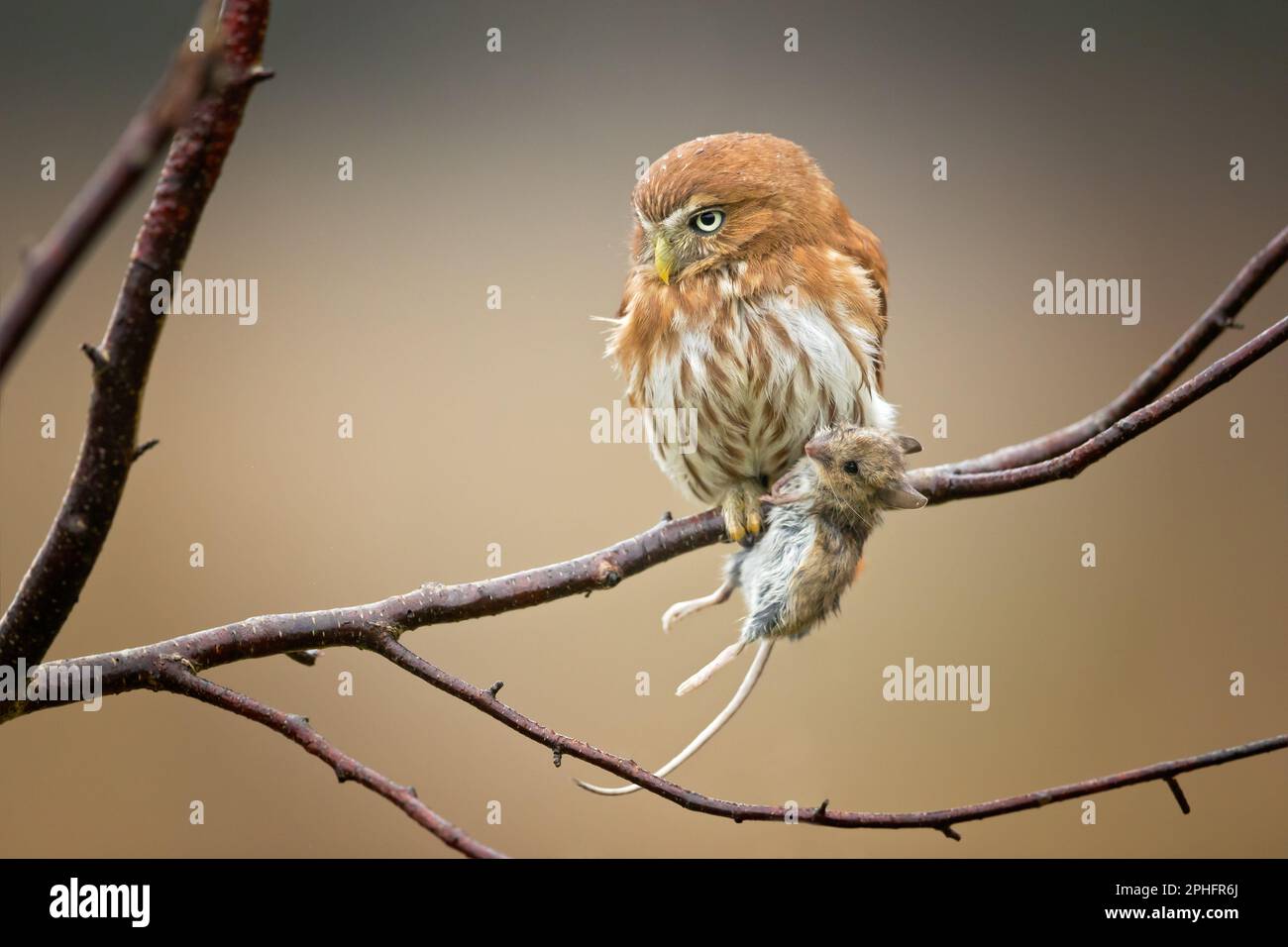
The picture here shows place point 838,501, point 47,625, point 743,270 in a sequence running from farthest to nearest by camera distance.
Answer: point 743,270, point 838,501, point 47,625

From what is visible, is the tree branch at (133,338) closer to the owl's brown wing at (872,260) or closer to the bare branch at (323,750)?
the bare branch at (323,750)

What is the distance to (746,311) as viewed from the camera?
2070mm

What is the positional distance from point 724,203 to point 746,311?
0.20 m

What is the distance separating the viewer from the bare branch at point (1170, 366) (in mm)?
1598

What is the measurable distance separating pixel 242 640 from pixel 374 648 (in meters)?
0.17

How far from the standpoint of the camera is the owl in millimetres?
2004

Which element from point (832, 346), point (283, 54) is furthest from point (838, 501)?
point (283, 54)

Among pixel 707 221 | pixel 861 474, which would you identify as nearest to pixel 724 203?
pixel 707 221

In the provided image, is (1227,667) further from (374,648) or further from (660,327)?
(374,648)

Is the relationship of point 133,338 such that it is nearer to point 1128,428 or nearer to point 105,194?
point 105,194

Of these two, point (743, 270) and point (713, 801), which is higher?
point (743, 270)

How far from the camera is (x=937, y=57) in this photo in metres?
3.66

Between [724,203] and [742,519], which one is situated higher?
[724,203]

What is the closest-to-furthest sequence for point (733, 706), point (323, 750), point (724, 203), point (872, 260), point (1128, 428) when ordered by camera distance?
point (323, 750), point (1128, 428), point (733, 706), point (724, 203), point (872, 260)
